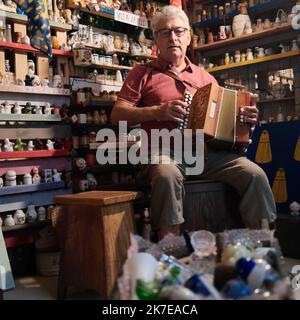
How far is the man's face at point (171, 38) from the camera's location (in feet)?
7.77

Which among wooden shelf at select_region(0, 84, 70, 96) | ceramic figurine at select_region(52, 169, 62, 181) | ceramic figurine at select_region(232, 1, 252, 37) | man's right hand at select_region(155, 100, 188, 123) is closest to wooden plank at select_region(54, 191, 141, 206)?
man's right hand at select_region(155, 100, 188, 123)

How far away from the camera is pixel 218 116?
210 centimetres

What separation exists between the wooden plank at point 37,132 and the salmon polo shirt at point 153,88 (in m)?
0.69

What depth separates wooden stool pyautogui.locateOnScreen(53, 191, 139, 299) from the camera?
1.78 metres

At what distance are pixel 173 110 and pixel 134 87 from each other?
1.25ft

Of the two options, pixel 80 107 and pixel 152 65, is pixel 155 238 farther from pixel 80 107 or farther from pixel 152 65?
pixel 80 107

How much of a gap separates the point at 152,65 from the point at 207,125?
0.59 meters

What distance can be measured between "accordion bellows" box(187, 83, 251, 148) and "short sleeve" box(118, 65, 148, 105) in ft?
1.14

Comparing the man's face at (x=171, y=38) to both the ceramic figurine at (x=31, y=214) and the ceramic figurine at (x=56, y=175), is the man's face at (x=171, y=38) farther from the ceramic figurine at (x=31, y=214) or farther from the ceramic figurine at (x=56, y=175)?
the ceramic figurine at (x=31, y=214)

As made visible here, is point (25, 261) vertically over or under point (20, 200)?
under

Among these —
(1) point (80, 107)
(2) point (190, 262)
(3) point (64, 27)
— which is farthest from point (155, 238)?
(3) point (64, 27)

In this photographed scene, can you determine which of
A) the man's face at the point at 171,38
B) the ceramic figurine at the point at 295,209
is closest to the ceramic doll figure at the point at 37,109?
the man's face at the point at 171,38

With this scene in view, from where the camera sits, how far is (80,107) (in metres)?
3.03

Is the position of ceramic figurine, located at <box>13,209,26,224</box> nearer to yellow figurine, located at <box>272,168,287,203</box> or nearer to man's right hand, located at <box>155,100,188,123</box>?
man's right hand, located at <box>155,100,188,123</box>
